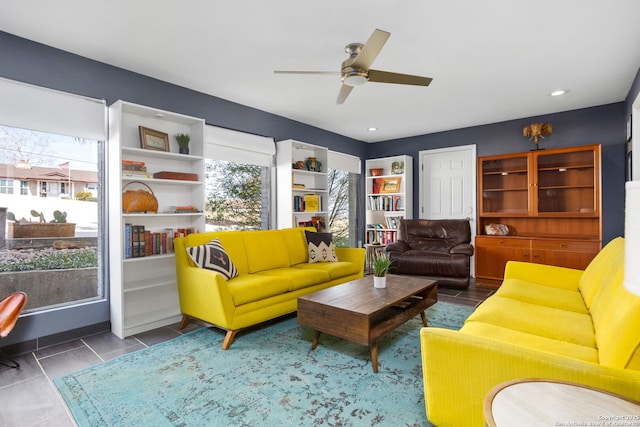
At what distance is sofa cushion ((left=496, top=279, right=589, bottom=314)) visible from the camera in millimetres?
2330

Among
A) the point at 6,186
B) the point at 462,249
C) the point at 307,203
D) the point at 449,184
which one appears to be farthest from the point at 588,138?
the point at 6,186

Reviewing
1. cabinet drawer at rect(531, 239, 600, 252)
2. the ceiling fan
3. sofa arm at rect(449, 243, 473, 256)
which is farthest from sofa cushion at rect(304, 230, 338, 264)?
cabinet drawer at rect(531, 239, 600, 252)

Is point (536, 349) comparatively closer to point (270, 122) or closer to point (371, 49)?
point (371, 49)

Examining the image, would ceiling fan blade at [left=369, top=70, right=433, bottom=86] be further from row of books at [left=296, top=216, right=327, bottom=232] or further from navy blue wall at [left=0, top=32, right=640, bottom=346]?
row of books at [left=296, top=216, right=327, bottom=232]

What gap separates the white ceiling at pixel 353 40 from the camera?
7.47 feet

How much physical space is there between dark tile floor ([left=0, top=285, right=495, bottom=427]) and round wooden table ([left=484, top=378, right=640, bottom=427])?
6.77 ft

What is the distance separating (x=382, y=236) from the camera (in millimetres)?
6301

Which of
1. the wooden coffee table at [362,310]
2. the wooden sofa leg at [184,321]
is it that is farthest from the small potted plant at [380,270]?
the wooden sofa leg at [184,321]

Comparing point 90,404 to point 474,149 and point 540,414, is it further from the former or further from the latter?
point 474,149

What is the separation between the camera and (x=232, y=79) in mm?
3490

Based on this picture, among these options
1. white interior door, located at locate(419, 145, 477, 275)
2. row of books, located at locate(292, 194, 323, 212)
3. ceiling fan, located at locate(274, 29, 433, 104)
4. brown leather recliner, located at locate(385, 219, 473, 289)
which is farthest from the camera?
white interior door, located at locate(419, 145, 477, 275)

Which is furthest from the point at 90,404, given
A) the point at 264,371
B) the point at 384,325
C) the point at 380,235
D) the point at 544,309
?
the point at 380,235

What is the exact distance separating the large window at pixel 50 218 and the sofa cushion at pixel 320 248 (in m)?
2.22

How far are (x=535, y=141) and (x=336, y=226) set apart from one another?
3372 mm
